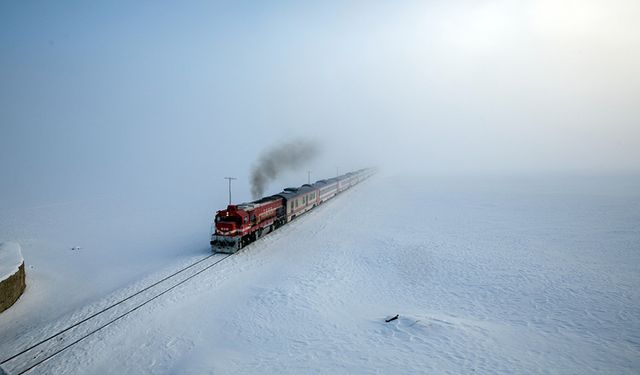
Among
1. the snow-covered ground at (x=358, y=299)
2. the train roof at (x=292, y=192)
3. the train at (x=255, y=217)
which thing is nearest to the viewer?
the snow-covered ground at (x=358, y=299)

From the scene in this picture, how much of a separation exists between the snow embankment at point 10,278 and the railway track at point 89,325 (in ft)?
18.4

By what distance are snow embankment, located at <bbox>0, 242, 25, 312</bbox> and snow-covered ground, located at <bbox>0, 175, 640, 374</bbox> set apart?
20.6 inches

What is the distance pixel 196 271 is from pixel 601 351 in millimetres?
19324

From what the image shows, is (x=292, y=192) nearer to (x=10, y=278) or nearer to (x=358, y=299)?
(x=358, y=299)

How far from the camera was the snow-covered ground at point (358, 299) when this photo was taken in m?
11.5

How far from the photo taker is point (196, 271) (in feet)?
64.8

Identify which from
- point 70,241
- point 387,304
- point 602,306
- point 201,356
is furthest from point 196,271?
point 602,306

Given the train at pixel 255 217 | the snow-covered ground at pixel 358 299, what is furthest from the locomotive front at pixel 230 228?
the snow-covered ground at pixel 358 299

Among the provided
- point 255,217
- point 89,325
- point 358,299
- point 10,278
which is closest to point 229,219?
point 255,217

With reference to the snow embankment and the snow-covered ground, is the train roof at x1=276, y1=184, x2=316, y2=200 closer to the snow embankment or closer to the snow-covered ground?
the snow-covered ground

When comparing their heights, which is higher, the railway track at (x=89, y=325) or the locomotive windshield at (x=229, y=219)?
the locomotive windshield at (x=229, y=219)

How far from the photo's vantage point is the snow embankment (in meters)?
16.6

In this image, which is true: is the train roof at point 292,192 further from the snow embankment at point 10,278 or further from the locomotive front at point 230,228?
the snow embankment at point 10,278

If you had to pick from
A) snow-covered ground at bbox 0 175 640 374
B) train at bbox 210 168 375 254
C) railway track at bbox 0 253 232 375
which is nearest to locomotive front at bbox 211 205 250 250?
train at bbox 210 168 375 254
